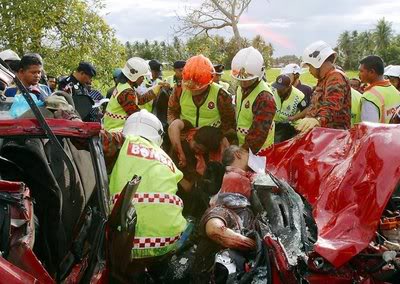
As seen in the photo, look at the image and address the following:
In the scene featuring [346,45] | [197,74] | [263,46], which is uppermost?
[197,74]

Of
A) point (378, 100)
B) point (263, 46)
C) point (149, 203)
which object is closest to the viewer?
point (149, 203)

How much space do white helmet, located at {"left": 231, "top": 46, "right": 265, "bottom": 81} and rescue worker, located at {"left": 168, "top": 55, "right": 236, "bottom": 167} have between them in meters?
0.25

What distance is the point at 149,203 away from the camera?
331 cm

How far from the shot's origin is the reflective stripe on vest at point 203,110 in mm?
5062

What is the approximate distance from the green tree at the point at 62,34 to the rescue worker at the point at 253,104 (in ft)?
29.1

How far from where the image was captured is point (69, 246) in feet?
9.67

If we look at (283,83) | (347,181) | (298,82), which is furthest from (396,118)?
(298,82)

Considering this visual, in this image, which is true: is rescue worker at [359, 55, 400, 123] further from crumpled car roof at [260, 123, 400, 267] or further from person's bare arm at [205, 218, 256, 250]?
person's bare arm at [205, 218, 256, 250]

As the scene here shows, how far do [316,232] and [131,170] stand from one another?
3.92 feet

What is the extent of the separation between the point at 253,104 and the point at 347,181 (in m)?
1.70

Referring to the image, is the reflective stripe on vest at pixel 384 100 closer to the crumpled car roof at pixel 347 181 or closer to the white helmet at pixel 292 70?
the crumpled car roof at pixel 347 181

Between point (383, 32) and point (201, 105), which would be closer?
point (201, 105)

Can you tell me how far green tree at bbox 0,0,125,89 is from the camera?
12.4 metres

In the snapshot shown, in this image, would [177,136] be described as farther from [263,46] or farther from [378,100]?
[263,46]
